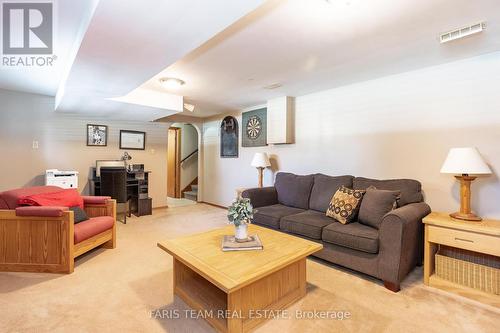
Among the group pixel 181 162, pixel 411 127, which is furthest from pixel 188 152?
pixel 411 127

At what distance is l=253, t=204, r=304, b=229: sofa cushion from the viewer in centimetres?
311

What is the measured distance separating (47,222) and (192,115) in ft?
13.2

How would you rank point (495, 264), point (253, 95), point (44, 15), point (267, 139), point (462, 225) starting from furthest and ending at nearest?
point (267, 139) → point (253, 95) → point (495, 264) → point (462, 225) → point (44, 15)

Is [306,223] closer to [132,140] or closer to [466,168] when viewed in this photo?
[466,168]

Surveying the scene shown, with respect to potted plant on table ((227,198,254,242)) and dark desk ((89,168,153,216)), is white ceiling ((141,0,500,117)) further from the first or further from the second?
dark desk ((89,168,153,216))

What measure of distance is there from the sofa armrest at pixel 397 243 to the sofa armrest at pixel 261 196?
5.73 ft

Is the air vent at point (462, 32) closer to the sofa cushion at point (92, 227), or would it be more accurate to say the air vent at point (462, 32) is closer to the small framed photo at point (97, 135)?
the sofa cushion at point (92, 227)

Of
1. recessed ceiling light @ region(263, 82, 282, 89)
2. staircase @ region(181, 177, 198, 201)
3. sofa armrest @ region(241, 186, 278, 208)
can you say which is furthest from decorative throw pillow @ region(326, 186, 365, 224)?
staircase @ region(181, 177, 198, 201)

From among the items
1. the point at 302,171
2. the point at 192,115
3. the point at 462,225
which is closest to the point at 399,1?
the point at 462,225

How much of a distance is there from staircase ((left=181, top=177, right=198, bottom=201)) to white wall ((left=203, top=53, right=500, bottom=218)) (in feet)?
10.9

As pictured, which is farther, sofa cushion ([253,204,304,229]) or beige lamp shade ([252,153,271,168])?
beige lamp shade ([252,153,271,168])

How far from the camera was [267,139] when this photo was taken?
441 cm

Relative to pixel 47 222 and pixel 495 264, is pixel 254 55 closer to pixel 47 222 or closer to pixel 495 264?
pixel 47 222

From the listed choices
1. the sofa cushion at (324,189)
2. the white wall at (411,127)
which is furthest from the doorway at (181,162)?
the sofa cushion at (324,189)
